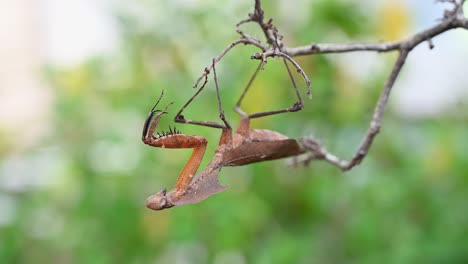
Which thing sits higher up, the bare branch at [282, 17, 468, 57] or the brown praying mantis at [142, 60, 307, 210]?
the bare branch at [282, 17, 468, 57]

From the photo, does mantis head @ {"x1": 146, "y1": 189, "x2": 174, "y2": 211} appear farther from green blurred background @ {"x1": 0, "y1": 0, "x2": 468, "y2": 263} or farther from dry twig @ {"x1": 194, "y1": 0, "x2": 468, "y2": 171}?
green blurred background @ {"x1": 0, "y1": 0, "x2": 468, "y2": 263}

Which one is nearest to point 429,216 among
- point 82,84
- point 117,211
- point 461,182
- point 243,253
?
point 461,182

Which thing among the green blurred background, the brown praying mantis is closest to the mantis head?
the brown praying mantis

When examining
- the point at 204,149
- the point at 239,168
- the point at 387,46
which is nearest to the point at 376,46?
the point at 387,46

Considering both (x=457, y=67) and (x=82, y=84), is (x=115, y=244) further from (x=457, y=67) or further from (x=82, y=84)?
(x=457, y=67)

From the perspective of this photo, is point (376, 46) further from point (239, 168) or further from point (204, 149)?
point (239, 168)
